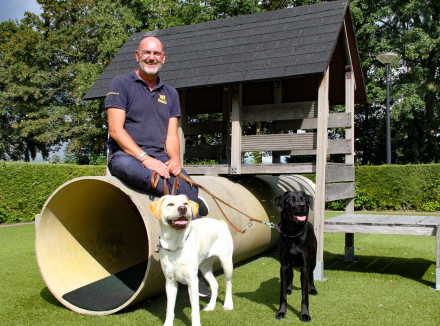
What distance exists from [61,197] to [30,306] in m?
1.19

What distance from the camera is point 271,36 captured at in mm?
7406

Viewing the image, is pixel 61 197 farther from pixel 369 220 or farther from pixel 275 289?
pixel 369 220

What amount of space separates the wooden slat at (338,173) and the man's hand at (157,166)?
9.95ft

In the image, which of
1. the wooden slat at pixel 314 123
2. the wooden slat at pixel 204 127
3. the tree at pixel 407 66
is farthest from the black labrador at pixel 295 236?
the tree at pixel 407 66

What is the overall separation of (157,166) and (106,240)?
2.05m

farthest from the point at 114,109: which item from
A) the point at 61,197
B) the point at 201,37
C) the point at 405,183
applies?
the point at 405,183

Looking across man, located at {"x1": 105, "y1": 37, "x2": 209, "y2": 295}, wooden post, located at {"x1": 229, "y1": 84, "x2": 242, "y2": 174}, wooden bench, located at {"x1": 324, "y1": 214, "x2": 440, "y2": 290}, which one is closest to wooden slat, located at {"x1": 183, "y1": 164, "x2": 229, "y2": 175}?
wooden post, located at {"x1": 229, "y1": 84, "x2": 242, "y2": 174}

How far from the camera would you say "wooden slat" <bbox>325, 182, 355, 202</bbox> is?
21.8 ft

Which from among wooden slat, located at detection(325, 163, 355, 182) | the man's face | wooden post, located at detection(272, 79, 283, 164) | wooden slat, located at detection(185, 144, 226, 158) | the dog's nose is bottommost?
the dog's nose

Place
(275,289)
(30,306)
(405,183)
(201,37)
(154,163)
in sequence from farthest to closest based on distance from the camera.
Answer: (405,183) < (201,37) < (275,289) < (30,306) < (154,163)

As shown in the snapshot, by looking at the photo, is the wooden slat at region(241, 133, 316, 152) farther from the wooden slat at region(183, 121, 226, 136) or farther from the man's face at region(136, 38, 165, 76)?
the man's face at region(136, 38, 165, 76)

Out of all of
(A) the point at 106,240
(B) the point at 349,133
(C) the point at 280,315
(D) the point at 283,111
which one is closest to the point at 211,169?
(D) the point at 283,111

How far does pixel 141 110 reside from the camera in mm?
4617

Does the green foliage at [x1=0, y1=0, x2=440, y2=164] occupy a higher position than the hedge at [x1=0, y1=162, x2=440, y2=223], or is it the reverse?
the green foliage at [x1=0, y1=0, x2=440, y2=164]
